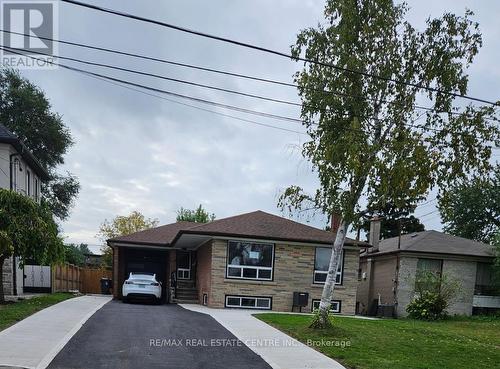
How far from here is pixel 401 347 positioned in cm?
1046

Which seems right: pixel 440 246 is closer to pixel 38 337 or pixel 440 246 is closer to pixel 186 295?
pixel 186 295

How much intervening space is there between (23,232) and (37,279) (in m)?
10.5

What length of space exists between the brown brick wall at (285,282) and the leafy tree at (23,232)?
657 centimetres

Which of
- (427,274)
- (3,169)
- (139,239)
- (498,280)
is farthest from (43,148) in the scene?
(498,280)

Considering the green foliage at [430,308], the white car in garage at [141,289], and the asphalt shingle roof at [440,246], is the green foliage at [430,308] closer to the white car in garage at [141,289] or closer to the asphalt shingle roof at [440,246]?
the asphalt shingle roof at [440,246]

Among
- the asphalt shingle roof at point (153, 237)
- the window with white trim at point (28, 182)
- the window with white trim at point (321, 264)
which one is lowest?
the window with white trim at point (321, 264)

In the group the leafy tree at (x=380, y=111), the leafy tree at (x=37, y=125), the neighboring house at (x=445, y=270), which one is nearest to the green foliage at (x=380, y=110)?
the leafy tree at (x=380, y=111)

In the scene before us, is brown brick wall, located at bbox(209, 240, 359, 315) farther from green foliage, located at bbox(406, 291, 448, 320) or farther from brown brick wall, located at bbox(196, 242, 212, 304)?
green foliage, located at bbox(406, 291, 448, 320)

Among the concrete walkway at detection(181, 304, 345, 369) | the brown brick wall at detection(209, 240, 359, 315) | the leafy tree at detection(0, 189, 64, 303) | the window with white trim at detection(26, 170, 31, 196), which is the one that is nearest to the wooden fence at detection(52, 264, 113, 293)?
the window with white trim at detection(26, 170, 31, 196)

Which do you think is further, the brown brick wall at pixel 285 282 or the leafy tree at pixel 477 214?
the leafy tree at pixel 477 214

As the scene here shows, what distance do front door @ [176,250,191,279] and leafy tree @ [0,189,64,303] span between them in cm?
1143

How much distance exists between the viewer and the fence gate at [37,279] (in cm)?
2333

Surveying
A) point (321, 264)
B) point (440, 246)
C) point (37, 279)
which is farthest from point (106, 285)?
point (440, 246)

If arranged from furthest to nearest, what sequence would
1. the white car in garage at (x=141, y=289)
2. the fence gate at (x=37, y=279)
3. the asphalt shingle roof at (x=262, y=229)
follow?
the fence gate at (x=37, y=279), the white car in garage at (x=141, y=289), the asphalt shingle roof at (x=262, y=229)
